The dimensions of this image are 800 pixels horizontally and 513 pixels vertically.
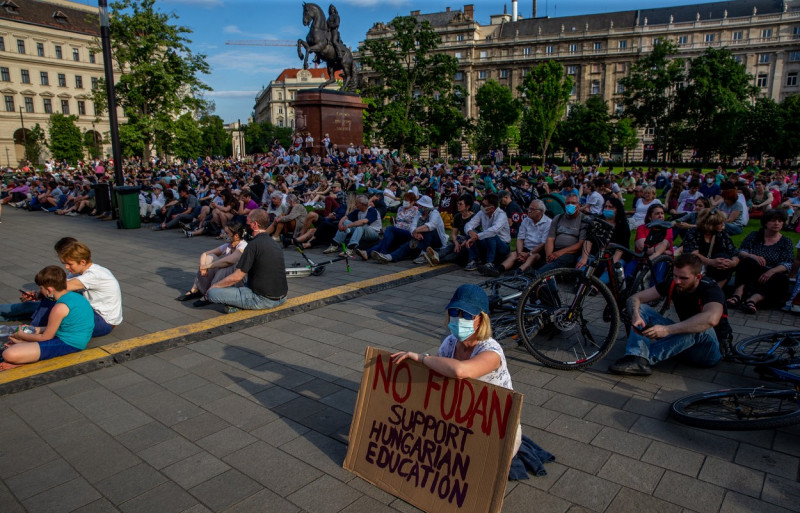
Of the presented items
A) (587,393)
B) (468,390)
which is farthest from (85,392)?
(587,393)

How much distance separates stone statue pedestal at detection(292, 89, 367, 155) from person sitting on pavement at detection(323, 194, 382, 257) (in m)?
16.8

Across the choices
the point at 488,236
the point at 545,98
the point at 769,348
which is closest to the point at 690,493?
the point at 769,348

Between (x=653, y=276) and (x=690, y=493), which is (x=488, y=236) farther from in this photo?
(x=690, y=493)

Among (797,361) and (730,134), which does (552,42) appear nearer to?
(730,134)

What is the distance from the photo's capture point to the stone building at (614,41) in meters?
75.5

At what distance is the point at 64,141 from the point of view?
195ft

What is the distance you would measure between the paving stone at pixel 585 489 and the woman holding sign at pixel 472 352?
0.24 meters

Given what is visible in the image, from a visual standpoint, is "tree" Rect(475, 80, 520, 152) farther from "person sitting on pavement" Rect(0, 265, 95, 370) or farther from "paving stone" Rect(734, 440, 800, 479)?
"paving stone" Rect(734, 440, 800, 479)

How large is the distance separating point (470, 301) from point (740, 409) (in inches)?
90.4

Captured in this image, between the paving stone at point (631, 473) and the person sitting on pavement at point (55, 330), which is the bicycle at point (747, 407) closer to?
the paving stone at point (631, 473)

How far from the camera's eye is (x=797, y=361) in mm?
4195

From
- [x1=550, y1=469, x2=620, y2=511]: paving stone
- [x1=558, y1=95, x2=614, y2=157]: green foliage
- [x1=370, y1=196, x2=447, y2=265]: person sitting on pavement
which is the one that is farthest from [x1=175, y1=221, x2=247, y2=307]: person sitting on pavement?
[x1=558, y1=95, x2=614, y2=157]: green foliage

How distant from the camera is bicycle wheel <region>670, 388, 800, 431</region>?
350 centimetres

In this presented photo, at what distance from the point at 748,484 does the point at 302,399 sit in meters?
3.19
